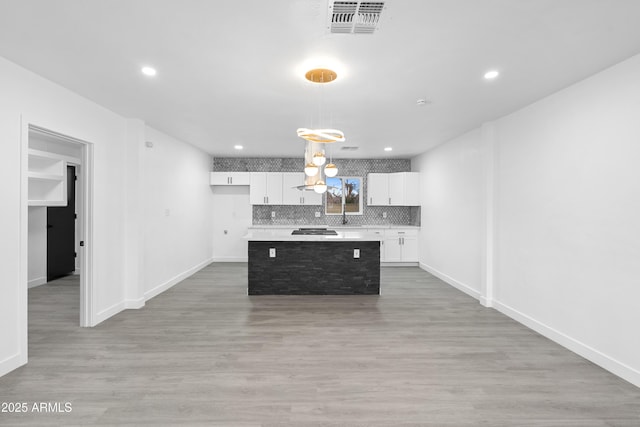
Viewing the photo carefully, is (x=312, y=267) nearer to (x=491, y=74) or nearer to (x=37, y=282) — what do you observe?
(x=491, y=74)

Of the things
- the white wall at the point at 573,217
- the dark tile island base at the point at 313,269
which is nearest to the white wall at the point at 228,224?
the dark tile island base at the point at 313,269

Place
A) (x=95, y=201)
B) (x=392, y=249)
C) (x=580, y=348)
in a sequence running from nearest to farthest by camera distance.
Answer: (x=580, y=348), (x=95, y=201), (x=392, y=249)

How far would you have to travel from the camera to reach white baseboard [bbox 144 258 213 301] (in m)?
4.82

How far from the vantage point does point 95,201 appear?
3.76 metres

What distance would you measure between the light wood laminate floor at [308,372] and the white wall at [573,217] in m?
0.28

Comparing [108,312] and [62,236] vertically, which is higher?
[62,236]

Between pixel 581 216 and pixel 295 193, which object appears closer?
pixel 581 216

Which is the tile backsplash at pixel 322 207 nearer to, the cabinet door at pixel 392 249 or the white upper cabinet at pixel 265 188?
the white upper cabinet at pixel 265 188

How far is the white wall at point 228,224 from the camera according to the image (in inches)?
313

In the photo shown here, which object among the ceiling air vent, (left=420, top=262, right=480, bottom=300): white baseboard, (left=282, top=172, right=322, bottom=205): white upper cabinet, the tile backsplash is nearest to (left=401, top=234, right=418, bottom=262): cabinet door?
(left=420, top=262, right=480, bottom=300): white baseboard

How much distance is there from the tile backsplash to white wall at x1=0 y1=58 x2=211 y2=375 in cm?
164

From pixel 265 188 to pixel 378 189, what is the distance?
9.01 feet

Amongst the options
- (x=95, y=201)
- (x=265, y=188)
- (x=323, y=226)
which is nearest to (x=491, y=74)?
(x=95, y=201)

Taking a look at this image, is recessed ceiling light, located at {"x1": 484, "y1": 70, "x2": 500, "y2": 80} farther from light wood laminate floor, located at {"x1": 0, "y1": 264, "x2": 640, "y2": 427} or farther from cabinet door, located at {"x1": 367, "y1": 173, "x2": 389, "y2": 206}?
cabinet door, located at {"x1": 367, "y1": 173, "x2": 389, "y2": 206}
